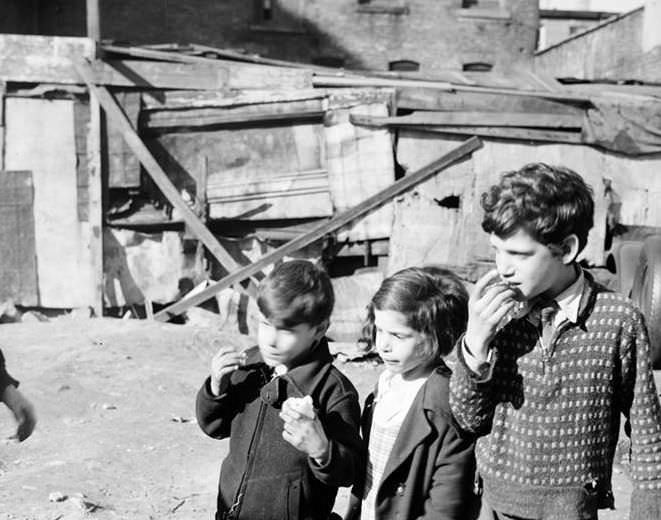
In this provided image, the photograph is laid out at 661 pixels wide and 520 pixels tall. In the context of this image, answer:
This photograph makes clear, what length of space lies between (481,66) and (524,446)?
67.4 feet

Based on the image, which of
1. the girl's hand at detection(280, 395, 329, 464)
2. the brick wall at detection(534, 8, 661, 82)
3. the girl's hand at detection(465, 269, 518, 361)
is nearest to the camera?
the girl's hand at detection(465, 269, 518, 361)

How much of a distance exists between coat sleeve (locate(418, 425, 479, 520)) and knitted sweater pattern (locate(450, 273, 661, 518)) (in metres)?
0.16

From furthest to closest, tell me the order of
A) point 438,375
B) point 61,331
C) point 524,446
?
point 61,331, point 438,375, point 524,446

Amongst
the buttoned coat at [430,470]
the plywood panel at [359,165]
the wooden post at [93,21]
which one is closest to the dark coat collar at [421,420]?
the buttoned coat at [430,470]

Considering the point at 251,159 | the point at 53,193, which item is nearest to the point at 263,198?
the point at 251,159

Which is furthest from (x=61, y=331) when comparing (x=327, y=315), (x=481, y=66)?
(x=481, y=66)

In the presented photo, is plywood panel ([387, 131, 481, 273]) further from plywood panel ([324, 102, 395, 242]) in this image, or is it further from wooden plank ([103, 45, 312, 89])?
wooden plank ([103, 45, 312, 89])

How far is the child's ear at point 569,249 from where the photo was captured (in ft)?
6.81

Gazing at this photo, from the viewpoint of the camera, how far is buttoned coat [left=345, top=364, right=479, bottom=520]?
2.25 m

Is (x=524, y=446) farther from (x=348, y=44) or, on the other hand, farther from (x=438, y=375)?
(x=348, y=44)

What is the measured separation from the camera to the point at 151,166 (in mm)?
8844

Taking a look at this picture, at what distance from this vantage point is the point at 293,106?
8922 millimetres

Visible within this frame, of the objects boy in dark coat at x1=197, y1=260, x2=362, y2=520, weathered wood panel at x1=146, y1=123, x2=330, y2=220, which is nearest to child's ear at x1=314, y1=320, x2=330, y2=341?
boy in dark coat at x1=197, y1=260, x2=362, y2=520

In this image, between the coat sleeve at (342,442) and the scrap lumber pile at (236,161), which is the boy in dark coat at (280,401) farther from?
the scrap lumber pile at (236,161)
